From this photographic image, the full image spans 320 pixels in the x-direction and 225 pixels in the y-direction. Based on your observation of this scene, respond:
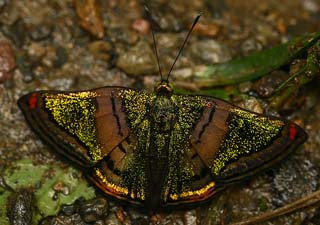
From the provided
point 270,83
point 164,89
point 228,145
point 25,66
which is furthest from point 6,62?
point 270,83

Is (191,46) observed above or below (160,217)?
above

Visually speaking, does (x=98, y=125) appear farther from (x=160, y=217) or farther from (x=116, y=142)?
(x=160, y=217)

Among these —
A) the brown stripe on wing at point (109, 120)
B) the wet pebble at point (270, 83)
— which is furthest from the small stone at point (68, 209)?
the wet pebble at point (270, 83)

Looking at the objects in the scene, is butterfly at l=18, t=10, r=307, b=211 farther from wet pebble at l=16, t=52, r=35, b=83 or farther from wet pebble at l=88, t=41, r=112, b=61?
wet pebble at l=88, t=41, r=112, b=61

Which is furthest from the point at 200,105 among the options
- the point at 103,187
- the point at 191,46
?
the point at 191,46

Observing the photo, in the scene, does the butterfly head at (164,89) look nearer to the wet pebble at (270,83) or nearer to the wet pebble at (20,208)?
the wet pebble at (270,83)

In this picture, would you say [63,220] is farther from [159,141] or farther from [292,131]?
[292,131]
